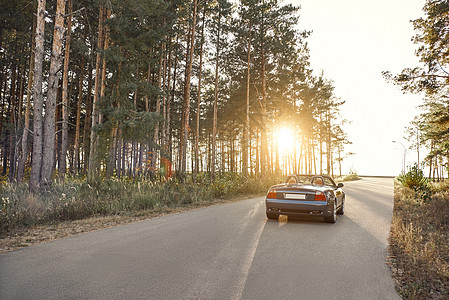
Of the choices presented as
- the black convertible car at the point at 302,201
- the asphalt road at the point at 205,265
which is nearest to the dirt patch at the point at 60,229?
the asphalt road at the point at 205,265

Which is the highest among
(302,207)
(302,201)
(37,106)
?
(37,106)

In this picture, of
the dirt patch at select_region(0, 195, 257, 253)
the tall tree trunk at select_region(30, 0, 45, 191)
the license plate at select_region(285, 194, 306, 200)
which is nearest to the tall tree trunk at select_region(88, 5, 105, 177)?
the tall tree trunk at select_region(30, 0, 45, 191)

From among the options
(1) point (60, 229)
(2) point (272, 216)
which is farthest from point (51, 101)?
(2) point (272, 216)

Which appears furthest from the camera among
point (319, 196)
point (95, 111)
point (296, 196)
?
point (95, 111)

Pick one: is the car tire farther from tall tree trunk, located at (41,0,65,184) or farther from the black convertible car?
tall tree trunk, located at (41,0,65,184)

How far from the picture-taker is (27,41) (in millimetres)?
19688

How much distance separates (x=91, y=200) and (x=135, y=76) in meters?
17.1

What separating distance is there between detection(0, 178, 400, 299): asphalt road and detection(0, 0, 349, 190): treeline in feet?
23.2

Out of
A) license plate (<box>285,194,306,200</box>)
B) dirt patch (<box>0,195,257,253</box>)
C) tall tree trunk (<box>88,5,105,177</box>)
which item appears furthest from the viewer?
tall tree trunk (<box>88,5,105,177</box>)

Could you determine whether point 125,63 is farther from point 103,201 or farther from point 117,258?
point 117,258

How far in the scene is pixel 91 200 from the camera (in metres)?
9.83

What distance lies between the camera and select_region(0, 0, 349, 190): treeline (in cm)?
1561

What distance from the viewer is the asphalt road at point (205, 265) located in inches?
138

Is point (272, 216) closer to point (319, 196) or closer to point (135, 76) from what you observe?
point (319, 196)
